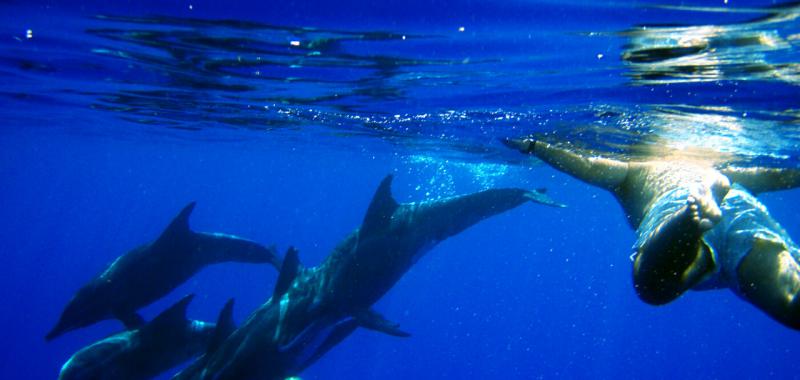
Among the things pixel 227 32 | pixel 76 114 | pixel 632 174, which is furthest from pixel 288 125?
pixel 632 174

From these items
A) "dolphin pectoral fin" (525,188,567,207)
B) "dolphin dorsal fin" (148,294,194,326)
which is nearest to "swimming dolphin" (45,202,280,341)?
"dolphin dorsal fin" (148,294,194,326)

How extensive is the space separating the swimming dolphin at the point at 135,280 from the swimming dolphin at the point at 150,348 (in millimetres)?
1229

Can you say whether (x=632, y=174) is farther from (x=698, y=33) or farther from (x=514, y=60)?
(x=514, y=60)

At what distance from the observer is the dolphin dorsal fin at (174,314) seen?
11.1m

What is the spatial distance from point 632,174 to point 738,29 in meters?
2.66

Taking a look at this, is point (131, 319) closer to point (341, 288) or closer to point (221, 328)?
point (221, 328)

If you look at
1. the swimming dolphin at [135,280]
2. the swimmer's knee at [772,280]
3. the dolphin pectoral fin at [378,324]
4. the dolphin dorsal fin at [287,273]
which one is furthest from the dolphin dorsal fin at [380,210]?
the swimmer's knee at [772,280]

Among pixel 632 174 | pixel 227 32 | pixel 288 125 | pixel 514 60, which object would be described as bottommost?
pixel 288 125

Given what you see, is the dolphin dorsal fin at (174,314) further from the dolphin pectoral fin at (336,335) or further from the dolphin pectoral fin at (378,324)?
the dolphin pectoral fin at (378,324)

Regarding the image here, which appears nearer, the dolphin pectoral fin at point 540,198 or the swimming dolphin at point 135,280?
the dolphin pectoral fin at point 540,198

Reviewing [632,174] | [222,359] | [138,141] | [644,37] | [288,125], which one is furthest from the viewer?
[138,141]

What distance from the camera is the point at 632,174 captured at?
7949 millimetres

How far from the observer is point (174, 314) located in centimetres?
1122

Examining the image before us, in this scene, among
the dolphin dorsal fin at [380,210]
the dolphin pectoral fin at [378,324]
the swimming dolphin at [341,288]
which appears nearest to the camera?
the swimming dolphin at [341,288]
